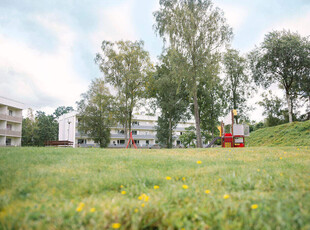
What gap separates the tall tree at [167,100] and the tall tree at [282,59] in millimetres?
10184

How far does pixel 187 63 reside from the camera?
1966 cm

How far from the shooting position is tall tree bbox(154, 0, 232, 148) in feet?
63.6

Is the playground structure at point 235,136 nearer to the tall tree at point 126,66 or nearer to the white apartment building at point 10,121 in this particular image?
the tall tree at point 126,66

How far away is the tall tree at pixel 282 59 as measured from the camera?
25078 mm

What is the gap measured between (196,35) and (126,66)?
35.2 ft

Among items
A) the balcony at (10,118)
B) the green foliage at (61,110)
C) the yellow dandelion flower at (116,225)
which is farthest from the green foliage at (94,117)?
the green foliage at (61,110)

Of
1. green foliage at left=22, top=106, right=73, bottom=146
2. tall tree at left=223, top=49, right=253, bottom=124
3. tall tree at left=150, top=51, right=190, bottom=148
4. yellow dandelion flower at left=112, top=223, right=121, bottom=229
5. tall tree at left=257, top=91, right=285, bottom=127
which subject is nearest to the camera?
yellow dandelion flower at left=112, top=223, right=121, bottom=229

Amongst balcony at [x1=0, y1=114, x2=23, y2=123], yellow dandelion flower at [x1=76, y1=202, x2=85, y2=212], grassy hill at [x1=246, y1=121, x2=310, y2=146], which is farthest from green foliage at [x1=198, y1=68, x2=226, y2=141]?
balcony at [x1=0, y1=114, x2=23, y2=123]

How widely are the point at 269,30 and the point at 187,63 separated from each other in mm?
15838

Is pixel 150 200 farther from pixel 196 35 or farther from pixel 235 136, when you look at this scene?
pixel 196 35

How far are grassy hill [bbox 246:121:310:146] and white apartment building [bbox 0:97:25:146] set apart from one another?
41141mm

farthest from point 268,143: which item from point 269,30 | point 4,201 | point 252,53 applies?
point 4,201

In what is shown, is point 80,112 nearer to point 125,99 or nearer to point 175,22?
point 125,99

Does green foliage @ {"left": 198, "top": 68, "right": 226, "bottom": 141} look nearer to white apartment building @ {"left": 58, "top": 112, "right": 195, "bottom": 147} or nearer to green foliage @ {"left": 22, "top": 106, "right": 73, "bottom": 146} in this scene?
white apartment building @ {"left": 58, "top": 112, "right": 195, "bottom": 147}
